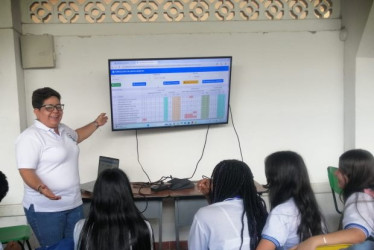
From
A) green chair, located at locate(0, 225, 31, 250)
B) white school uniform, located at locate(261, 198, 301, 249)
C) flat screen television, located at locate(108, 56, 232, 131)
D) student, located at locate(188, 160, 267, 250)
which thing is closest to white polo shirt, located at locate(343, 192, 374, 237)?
white school uniform, located at locate(261, 198, 301, 249)

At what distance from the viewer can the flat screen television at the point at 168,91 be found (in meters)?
3.02

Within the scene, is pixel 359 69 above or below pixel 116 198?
above

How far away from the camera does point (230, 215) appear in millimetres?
1506

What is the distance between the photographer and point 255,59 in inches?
132

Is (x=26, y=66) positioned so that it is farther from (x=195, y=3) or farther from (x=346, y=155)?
(x=346, y=155)

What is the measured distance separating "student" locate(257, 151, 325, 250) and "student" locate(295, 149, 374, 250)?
10 centimetres

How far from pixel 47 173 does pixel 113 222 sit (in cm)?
88

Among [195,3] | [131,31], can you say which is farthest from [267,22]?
[131,31]

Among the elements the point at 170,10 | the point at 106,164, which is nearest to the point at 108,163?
the point at 106,164

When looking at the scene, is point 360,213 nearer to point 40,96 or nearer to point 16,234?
point 40,96

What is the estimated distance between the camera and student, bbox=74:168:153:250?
4.66 feet

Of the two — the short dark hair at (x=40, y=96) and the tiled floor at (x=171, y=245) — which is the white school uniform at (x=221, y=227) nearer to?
the short dark hair at (x=40, y=96)

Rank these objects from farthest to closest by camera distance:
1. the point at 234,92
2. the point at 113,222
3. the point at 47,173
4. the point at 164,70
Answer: the point at 234,92
the point at 164,70
the point at 47,173
the point at 113,222

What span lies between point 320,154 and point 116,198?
8.44ft
